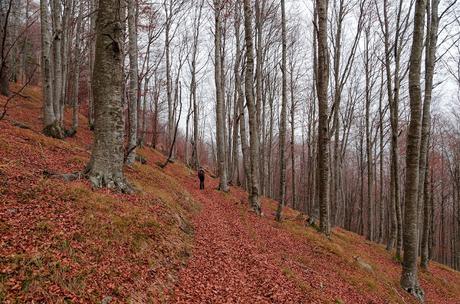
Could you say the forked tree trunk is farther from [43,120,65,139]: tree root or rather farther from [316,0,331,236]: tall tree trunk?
[316,0,331,236]: tall tree trunk

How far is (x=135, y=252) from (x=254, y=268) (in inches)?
113

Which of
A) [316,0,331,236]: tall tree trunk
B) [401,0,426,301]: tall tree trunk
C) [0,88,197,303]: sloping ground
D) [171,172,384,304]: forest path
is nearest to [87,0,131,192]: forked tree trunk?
[0,88,197,303]: sloping ground

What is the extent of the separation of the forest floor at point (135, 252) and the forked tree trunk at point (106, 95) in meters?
0.66

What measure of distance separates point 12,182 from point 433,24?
49.0 ft

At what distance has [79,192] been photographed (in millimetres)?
5836

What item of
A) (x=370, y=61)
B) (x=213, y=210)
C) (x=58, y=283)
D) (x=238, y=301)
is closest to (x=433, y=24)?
(x=370, y=61)

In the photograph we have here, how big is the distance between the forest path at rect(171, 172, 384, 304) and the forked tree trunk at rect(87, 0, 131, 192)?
281cm

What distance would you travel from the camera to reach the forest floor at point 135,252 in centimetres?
365

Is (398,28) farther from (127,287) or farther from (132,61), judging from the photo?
(127,287)

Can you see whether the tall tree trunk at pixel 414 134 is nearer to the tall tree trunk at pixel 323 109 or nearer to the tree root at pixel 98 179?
the tall tree trunk at pixel 323 109

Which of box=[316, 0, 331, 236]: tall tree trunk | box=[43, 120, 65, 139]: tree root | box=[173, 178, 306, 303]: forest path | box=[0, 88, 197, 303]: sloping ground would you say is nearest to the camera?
box=[0, 88, 197, 303]: sloping ground

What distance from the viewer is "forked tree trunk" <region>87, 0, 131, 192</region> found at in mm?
6746

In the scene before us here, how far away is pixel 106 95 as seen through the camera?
6.77 m

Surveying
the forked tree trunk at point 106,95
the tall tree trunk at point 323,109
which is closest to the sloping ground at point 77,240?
A: the forked tree trunk at point 106,95
